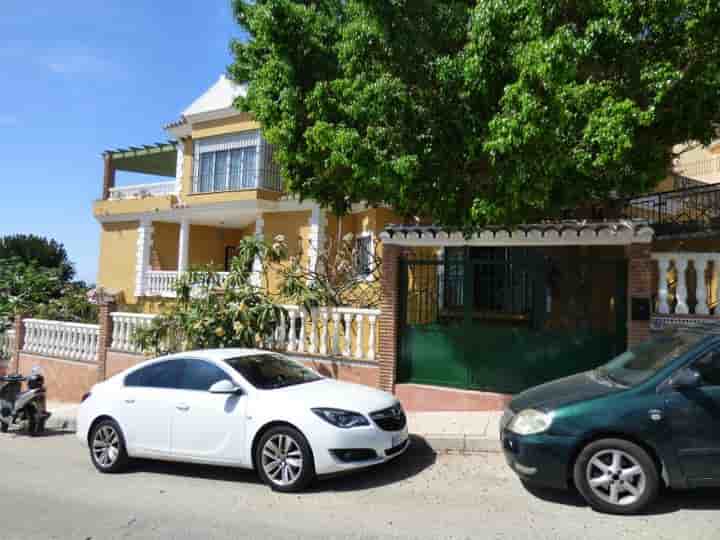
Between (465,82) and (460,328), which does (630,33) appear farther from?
(460,328)

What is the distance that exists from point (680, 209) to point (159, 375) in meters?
12.1

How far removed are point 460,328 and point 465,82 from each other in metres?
3.59

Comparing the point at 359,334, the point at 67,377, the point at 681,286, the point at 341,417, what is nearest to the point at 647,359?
the point at 681,286

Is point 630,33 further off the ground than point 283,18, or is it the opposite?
point 283,18

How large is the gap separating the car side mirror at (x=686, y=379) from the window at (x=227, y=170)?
1501 cm

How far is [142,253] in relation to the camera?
69.1 ft

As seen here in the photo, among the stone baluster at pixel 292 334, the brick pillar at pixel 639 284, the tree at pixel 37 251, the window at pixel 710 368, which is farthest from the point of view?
the tree at pixel 37 251

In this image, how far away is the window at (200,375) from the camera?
6.43 meters

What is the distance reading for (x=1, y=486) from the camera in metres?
6.43

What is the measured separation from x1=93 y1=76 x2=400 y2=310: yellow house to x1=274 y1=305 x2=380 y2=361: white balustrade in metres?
5.03

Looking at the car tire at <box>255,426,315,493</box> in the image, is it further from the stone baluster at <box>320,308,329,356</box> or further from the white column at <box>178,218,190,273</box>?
the white column at <box>178,218,190,273</box>

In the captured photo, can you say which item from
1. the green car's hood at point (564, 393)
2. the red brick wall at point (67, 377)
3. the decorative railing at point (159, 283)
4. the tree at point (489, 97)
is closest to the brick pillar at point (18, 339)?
the red brick wall at point (67, 377)

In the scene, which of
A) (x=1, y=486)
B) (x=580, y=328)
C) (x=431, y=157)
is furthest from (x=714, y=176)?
(x=1, y=486)

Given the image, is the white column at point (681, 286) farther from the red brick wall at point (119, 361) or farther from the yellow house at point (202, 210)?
the red brick wall at point (119, 361)
